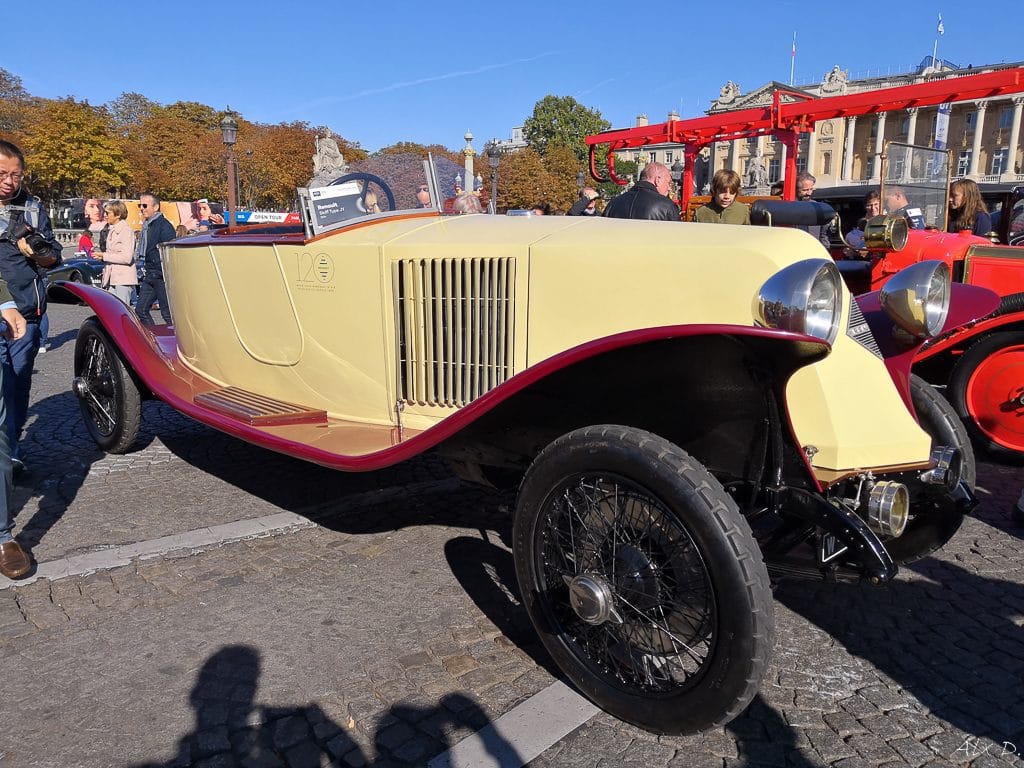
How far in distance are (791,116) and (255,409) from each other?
592 cm

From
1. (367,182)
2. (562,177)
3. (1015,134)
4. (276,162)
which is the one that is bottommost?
(367,182)

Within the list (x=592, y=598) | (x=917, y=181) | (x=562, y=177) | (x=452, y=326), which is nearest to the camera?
(x=592, y=598)

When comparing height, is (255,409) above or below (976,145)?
below

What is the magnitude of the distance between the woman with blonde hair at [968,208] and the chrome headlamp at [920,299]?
4508 mm

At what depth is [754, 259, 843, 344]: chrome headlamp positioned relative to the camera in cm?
204

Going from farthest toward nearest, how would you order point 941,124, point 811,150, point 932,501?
point 811,150 → point 941,124 → point 932,501

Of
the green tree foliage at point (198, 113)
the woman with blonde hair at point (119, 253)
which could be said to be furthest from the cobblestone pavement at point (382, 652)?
the green tree foliage at point (198, 113)

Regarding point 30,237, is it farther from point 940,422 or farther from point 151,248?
point 151,248

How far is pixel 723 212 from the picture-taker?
6379 mm

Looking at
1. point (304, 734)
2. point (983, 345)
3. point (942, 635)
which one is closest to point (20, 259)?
point (304, 734)

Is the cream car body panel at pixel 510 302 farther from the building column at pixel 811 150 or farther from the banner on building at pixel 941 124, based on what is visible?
the building column at pixel 811 150

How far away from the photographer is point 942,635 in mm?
2756

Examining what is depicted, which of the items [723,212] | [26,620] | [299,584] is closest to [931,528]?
[299,584]

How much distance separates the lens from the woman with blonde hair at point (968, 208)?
6238mm
